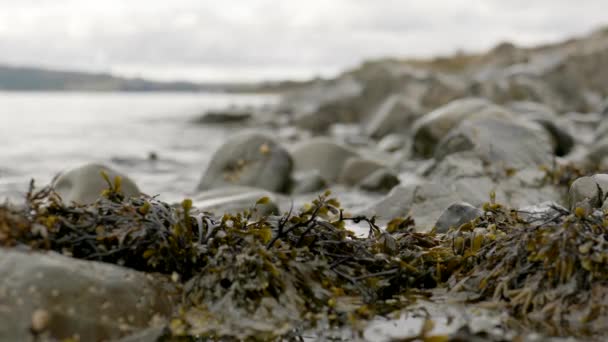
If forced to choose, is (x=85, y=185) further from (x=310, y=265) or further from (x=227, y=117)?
(x=227, y=117)

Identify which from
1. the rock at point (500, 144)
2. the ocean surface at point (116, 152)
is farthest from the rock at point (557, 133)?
the ocean surface at point (116, 152)

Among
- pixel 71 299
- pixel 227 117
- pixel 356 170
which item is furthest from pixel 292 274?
pixel 227 117

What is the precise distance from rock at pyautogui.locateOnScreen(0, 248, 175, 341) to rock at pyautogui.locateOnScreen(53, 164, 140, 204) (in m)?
2.89

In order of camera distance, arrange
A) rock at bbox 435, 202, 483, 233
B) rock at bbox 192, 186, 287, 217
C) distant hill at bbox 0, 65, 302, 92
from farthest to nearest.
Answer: distant hill at bbox 0, 65, 302, 92
rock at bbox 192, 186, 287, 217
rock at bbox 435, 202, 483, 233

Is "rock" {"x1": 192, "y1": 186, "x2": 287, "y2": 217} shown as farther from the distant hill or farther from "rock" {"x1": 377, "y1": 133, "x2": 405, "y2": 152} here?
the distant hill

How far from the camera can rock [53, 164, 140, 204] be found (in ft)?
18.0

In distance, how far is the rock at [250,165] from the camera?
25.4 feet

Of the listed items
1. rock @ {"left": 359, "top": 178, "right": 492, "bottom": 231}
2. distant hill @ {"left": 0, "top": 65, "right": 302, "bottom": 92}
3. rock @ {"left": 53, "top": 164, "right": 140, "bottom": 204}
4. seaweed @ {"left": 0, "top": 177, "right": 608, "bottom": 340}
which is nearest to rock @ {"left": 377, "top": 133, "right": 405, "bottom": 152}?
rock @ {"left": 359, "top": 178, "right": 492, "bottom": 231}

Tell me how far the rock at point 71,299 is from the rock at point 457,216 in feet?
6.41

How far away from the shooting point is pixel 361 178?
830cm

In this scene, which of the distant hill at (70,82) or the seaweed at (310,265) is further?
the distant hill at (70,82)

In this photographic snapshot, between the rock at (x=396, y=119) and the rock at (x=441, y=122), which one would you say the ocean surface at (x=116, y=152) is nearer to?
the rock at (x=441, y=122)

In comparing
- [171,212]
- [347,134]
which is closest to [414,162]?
[347,134]

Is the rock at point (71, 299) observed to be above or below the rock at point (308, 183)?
above
